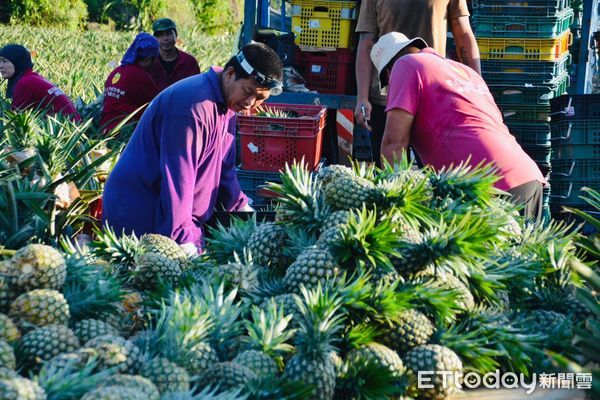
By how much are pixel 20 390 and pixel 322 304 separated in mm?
883

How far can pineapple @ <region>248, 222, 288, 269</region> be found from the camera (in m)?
3.18

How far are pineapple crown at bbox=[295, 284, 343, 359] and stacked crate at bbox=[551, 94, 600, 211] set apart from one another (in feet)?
15.7

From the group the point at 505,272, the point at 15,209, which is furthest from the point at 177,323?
the point at 15,209

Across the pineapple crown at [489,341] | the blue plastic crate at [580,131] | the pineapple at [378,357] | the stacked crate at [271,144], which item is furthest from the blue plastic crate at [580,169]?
the pineapple at [378,357]

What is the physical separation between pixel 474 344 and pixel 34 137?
11.9ft

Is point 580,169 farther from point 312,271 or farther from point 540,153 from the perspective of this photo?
point 312,271

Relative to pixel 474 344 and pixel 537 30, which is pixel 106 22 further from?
pixel 474 344

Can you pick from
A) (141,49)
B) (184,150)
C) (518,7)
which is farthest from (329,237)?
(141,49)

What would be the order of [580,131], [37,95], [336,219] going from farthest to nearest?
[37,95], [580,131], [336,219]

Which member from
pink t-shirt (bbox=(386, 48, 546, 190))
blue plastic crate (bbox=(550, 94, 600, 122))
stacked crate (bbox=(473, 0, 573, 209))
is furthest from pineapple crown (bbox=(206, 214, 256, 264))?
stacked crate (bbox=(473, 0, 573, 209))

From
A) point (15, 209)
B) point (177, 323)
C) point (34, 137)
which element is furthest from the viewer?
point (34, 137)

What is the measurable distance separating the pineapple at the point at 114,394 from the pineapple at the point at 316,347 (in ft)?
1.63

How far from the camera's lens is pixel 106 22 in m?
34.7

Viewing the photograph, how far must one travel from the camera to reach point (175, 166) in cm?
434
